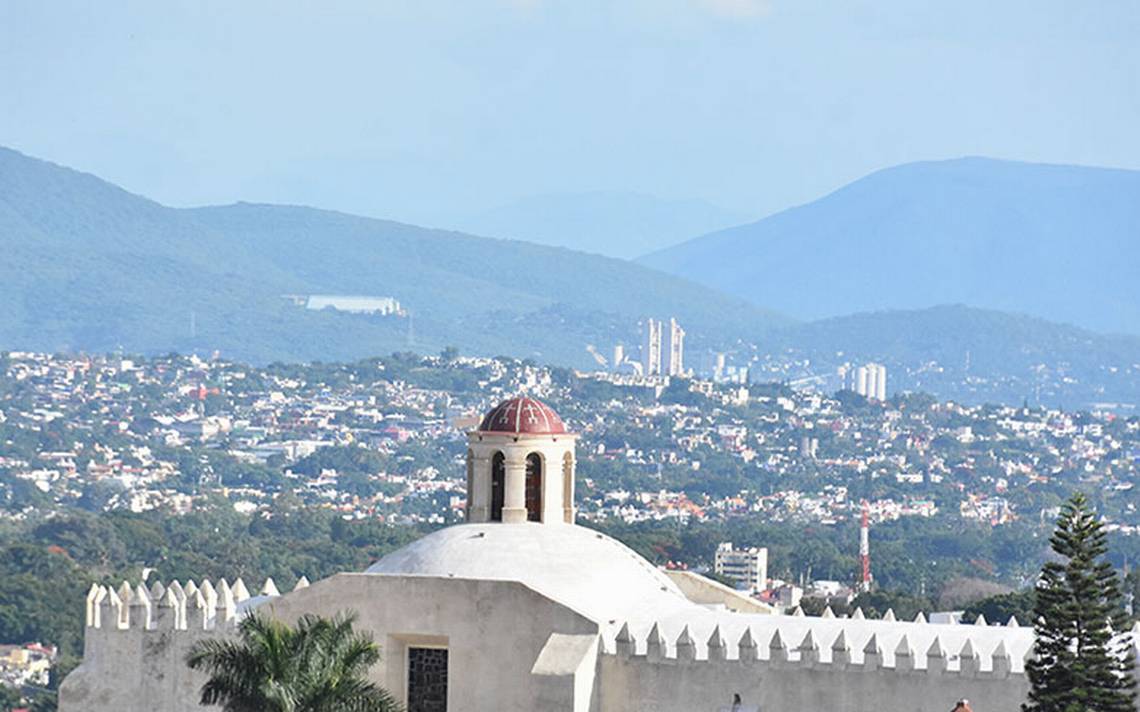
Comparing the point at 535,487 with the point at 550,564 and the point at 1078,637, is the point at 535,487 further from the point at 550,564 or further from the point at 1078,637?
the point at 1078,637

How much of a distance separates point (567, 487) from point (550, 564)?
2193 millimetres

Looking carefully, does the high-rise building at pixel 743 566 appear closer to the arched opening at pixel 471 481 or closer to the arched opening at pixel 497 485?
the arched opening at pixel 471 481

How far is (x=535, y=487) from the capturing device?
50438mm

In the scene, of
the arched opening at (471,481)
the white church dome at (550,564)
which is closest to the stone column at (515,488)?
the white church dome at (550,564)

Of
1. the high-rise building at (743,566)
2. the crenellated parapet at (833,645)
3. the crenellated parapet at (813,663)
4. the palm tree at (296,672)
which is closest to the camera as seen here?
the palm tree at (296,672)

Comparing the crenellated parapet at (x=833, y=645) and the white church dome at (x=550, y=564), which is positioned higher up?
the white church dome at (x=550, y=564)

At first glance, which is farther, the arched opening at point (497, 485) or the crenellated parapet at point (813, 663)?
the arched opening at point (497, 485)

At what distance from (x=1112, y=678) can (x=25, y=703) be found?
66250mm

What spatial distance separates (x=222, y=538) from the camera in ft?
638

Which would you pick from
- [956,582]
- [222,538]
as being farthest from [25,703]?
[222,538]

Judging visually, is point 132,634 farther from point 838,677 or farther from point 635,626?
point 838,677

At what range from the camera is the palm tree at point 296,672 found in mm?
40500

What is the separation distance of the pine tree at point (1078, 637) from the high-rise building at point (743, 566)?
378 feet

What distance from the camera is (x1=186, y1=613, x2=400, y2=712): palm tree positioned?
40.5m
